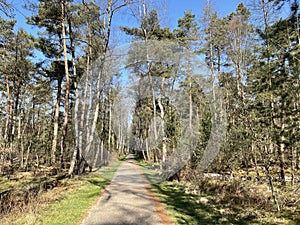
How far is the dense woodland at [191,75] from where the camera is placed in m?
7.43

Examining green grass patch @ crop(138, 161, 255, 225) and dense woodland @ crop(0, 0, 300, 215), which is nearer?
green grass patch @ crop(138, 161, 255, 225)

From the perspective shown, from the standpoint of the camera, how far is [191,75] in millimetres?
17797

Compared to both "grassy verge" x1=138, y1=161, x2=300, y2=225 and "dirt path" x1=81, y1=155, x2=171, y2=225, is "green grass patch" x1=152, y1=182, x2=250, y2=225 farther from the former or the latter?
"dirt path" x1=81, y1=155, x2=171, y2=225

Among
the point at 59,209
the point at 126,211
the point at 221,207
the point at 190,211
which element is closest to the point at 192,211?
the point at 190,211

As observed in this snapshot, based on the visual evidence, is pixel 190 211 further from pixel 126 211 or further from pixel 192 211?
pixel 126 211

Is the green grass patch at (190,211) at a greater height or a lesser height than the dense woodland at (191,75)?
lesser

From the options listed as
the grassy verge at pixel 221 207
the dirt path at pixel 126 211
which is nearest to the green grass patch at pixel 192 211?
the grassy verge at pixel 221 207

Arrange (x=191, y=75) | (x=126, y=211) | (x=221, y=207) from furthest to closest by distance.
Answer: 1. (x=191, y=75)
2. (x=221, y=207)
3. (x=126, y=211)

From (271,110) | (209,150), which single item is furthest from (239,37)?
(209,150)

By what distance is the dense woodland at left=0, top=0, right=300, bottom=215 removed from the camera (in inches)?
293

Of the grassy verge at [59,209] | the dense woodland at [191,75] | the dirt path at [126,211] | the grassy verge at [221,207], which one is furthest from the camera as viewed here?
the dense woodland at [191,75]

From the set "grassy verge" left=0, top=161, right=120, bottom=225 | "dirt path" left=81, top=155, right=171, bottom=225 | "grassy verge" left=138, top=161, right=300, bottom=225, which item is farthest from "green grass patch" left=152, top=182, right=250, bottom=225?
"grassy verge" left=0, top=161, right=120, bottom=225

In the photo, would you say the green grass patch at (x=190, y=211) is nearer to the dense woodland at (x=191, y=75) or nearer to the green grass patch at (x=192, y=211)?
the green grass patch at (x=192, y=211)

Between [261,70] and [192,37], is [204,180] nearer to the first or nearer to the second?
[261,70]
